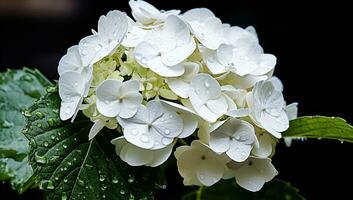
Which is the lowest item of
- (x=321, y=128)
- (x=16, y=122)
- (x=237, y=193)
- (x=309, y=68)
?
(x=309, y=68)

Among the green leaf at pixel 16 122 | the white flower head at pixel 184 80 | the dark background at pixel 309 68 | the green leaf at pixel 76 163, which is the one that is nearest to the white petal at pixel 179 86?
the white flower head at pixel 184 80

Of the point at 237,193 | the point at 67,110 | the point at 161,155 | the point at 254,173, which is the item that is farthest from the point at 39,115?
the point at 237,193

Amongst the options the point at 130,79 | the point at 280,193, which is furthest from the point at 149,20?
the point at 280,193

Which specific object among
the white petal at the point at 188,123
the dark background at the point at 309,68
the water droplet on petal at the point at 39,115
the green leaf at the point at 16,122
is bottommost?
the dark background at the point at 309,68

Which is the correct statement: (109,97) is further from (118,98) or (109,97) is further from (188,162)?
(188,162)

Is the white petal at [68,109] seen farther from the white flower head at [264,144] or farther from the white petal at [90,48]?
the white flower head at [264,144]
